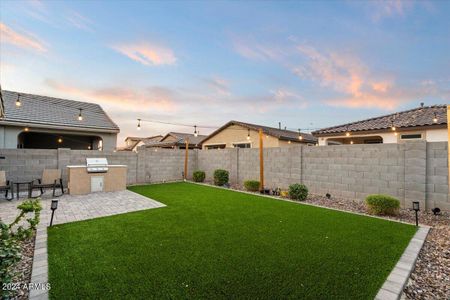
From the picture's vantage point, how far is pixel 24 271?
9.11 feet

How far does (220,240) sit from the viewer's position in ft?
12.4

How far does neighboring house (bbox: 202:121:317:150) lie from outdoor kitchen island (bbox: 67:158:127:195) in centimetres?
827

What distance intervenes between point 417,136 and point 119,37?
14.1 metres

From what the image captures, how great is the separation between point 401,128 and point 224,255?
1097 centimetres

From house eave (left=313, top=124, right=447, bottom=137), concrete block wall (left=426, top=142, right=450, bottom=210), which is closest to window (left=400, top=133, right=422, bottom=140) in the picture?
house eave (left=313, top=124, right=447, bottom=137)

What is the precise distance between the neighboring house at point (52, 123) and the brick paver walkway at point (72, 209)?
4804 millimetres

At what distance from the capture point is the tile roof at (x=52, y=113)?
36.3 ft

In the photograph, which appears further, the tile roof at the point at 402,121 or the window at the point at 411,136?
the window at the point at 411,136

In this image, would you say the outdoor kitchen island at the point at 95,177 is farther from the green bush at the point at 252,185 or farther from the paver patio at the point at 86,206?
the green bush at the point at 252,185

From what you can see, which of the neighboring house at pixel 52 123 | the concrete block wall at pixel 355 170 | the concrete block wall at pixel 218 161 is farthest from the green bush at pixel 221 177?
the neighboring house at pixel 52 123

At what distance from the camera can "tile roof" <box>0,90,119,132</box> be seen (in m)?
11.1

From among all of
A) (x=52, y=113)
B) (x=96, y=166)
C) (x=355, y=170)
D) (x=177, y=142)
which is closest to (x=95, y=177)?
(x=96, y=166)

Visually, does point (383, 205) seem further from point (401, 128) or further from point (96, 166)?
point (96, 166)

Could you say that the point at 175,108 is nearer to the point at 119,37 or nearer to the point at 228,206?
the point at 119,37
